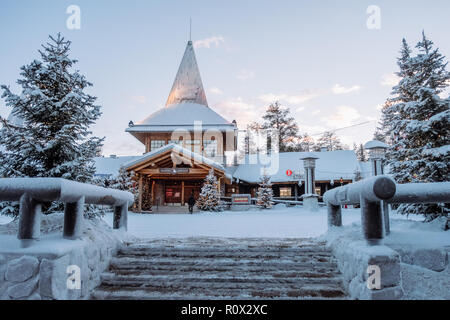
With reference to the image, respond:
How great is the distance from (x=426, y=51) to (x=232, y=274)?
29.0ft

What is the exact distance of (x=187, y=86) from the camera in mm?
27188

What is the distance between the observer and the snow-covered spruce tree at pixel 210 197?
1755 centimetres

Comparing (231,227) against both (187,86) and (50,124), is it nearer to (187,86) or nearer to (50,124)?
(50,124)

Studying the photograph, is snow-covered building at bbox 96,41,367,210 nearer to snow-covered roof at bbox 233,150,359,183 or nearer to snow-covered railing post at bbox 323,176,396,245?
snow-covered roof at bbox 233,150,359,183

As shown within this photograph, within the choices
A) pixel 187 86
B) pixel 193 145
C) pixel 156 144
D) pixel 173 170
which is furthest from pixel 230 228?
pixel 187 86

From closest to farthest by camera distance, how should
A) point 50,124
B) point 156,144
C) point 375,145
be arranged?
1. point 50,124
2. point 375,145
3. point 156,144

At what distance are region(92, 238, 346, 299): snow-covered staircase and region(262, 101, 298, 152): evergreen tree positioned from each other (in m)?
36.9

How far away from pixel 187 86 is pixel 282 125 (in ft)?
62.0

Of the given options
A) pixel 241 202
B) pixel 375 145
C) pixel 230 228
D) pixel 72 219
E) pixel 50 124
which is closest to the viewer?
pixel 72 219

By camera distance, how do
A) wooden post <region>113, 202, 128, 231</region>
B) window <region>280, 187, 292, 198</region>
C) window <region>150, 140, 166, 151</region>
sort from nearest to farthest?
wooden post <region>113, 202, 128, 231</region> < window <region>150, 140, 166, 151</region> < window <region>280, 187, 292, 198</region>

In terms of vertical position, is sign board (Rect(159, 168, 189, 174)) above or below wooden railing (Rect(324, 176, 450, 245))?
above

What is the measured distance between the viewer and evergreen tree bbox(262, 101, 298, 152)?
41.2 m

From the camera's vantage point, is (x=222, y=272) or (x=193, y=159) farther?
(x=193, y=159)

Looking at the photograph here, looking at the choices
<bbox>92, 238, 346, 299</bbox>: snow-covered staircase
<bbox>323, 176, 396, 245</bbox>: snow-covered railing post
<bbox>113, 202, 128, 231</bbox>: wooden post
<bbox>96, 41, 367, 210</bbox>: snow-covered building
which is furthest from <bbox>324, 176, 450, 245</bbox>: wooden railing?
<bbox>96, 41, 367, 210</bbox>: snow-covered building
